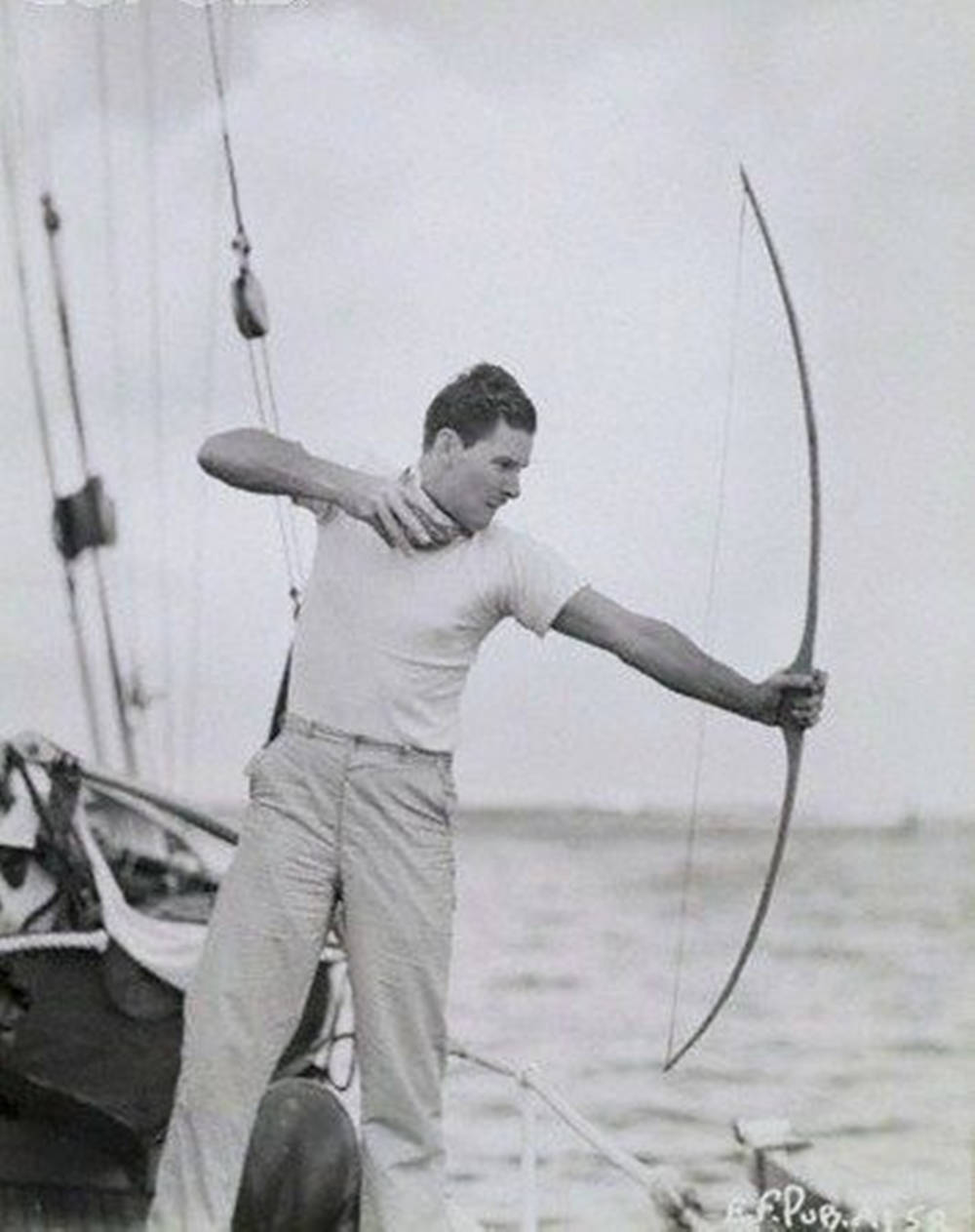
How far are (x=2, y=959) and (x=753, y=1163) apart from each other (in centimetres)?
62

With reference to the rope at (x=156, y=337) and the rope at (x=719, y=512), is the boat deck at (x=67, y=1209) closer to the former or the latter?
the rope at (x=156, y=337)

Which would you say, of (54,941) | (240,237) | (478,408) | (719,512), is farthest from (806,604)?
(54,941)

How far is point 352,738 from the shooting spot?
4.76 ft

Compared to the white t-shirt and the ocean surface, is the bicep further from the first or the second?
the ocean surface

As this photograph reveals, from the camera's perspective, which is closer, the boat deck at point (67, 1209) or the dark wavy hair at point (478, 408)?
the dark wavy hair at point (478, 408)

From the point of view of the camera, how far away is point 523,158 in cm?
168

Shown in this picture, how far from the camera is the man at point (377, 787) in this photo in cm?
145

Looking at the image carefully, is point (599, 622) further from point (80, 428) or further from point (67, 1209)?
point (67, 1209)

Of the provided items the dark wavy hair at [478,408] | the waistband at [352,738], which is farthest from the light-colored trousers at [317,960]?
the dark wavy hair at [478,408]

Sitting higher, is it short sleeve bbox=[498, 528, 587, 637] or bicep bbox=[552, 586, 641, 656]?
short sleeve bbox=[498, 528, 587, 637]

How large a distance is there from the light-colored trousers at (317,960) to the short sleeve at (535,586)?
122 mm

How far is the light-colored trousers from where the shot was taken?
1453 millimetres

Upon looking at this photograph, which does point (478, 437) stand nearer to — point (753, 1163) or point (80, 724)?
point (80, 724)

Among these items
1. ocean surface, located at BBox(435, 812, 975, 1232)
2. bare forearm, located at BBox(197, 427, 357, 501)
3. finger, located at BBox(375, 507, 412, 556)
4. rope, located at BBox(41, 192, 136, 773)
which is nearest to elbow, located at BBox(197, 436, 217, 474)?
bare forearm, located at BBox(197, 427, 357, 501)
